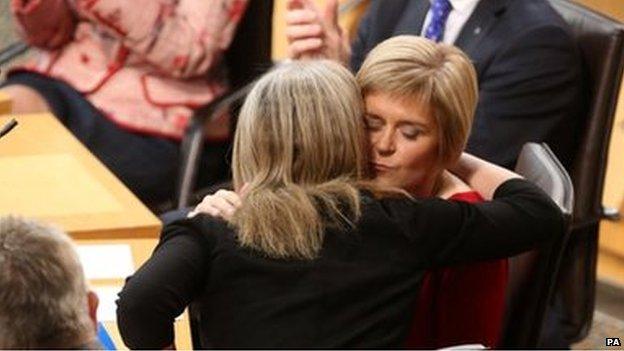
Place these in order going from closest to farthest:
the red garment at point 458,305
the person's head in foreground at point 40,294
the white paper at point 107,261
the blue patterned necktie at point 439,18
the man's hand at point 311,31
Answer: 1. the person's head in foreground at point 40,294
2. the red garment at point 458,305
3. the white paper at point 107,261
4. the man's hand at point 311,31
5. the blue patterned necktie at point 439,18

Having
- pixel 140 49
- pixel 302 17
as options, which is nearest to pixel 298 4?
pixel 302 17

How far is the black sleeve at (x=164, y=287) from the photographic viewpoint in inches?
62.4

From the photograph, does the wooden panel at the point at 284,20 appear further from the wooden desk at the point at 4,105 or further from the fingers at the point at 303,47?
the fingers at the point at 303,47

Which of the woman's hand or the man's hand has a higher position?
the woman's hand

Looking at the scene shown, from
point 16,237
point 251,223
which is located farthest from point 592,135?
point 16,237

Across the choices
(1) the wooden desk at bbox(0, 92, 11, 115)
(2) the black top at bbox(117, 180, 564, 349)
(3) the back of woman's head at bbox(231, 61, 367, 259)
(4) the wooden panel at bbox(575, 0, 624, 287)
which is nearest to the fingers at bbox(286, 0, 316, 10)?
(3) the back of woman's head at bbox(231, 61, 367, 259)

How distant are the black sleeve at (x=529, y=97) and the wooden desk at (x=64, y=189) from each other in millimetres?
728

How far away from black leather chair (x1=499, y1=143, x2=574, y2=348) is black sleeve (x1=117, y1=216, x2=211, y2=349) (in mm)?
610

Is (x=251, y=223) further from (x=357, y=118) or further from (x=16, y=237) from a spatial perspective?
(x=16, y=237)

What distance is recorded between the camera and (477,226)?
170 cm

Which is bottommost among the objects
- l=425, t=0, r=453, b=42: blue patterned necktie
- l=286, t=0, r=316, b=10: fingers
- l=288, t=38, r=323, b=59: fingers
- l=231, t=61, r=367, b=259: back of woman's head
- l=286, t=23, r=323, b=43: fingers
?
l=425, t=0, r=453, b=42: blue patterned necktie

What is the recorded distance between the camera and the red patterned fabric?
305 centimetres

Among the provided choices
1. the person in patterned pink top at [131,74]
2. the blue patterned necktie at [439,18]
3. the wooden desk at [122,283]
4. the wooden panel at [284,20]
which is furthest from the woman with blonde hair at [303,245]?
the wooden panel at [284,20]

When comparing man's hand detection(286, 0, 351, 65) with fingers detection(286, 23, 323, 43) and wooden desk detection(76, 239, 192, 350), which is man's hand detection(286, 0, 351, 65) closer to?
fingers detection(286, 23, 323, 43)
